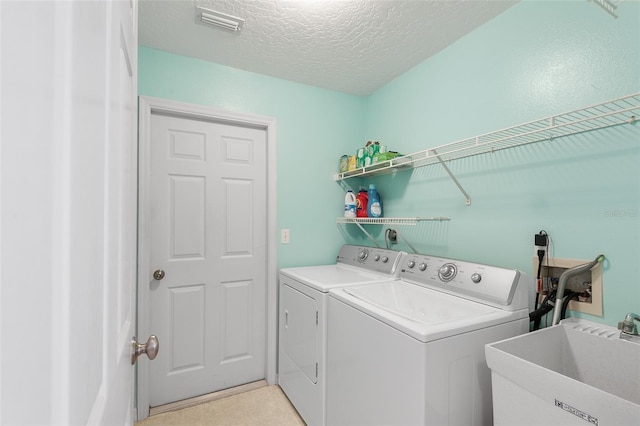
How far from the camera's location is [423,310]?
51.9 inches

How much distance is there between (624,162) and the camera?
3.83 ft

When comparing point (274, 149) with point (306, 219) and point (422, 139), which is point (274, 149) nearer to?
point (306, 219)

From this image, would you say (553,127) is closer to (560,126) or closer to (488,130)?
(560,126)

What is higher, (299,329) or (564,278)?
(564,278)

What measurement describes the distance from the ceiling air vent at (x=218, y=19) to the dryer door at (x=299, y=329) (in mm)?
1815

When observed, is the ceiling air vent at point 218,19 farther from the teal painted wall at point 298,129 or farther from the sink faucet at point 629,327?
the sink faucet at point 629,327

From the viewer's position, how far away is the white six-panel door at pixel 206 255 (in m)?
2.09

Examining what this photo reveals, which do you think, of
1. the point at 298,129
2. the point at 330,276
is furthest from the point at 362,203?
the point at 298,129

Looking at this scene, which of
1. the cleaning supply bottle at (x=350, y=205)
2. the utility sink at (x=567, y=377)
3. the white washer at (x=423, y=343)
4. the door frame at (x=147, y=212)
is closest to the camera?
the utility sink at (x=567, y=377)

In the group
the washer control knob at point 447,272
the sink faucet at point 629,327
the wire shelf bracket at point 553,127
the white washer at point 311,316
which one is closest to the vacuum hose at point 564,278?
the sink faucet at point 629,327

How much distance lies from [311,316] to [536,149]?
1600mm

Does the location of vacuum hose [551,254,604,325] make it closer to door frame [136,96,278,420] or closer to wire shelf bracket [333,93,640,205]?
wire shelf bracket [333,93,640,205]

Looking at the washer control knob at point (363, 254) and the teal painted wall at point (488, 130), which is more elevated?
the teal painted wall at point (488, 130)

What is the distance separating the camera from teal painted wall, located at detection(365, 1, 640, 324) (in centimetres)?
118
